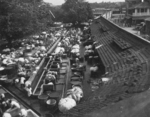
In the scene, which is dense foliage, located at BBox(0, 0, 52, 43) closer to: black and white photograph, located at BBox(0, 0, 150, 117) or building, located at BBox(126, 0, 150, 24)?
black and white photograph, located at BBox(0, 0, 150, 117)

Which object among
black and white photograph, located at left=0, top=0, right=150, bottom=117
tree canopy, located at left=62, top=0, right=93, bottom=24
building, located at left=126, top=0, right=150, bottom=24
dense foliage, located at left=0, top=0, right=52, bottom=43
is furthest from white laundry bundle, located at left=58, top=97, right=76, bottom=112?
tree canopy, located at left=62, top=0, right=93, bottom=24

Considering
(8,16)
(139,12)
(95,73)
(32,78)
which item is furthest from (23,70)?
(139,12)

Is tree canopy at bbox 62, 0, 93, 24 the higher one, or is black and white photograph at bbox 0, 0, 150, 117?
tree canopy at bbox 62, 0, 93, 24

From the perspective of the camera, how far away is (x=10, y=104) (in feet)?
31.0

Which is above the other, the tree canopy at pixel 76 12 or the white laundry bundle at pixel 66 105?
the tree canopy at pixel 76 12

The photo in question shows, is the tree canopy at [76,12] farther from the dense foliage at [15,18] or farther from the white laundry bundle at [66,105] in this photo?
the white laundry bundle at [66,105]

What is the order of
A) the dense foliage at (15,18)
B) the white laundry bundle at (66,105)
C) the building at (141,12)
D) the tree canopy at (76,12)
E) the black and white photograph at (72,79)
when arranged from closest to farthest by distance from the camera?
the black and white photograph at (72,79)
the white laundry bundle at (66,105)
the dense foliage at (15,18)
the building at (141,12)
the tree canopy at (76,12)

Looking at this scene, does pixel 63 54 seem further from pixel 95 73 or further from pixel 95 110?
pixel 95 110

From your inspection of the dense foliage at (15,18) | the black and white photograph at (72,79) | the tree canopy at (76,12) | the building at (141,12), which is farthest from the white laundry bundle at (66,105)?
the tree canopy at (76,12)

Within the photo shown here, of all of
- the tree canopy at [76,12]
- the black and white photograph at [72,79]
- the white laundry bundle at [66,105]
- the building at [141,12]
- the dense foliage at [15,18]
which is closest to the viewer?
the black and white photograph at [72,79]

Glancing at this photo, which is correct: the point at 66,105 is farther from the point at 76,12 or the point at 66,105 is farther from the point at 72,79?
the point at 76,12

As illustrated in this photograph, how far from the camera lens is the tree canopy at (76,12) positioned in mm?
41219

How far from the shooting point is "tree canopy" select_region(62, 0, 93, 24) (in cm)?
4122

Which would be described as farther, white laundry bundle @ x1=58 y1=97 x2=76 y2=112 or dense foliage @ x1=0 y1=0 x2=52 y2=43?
dense foliage @ x1=0 y1=0 x2=52 y2=43
